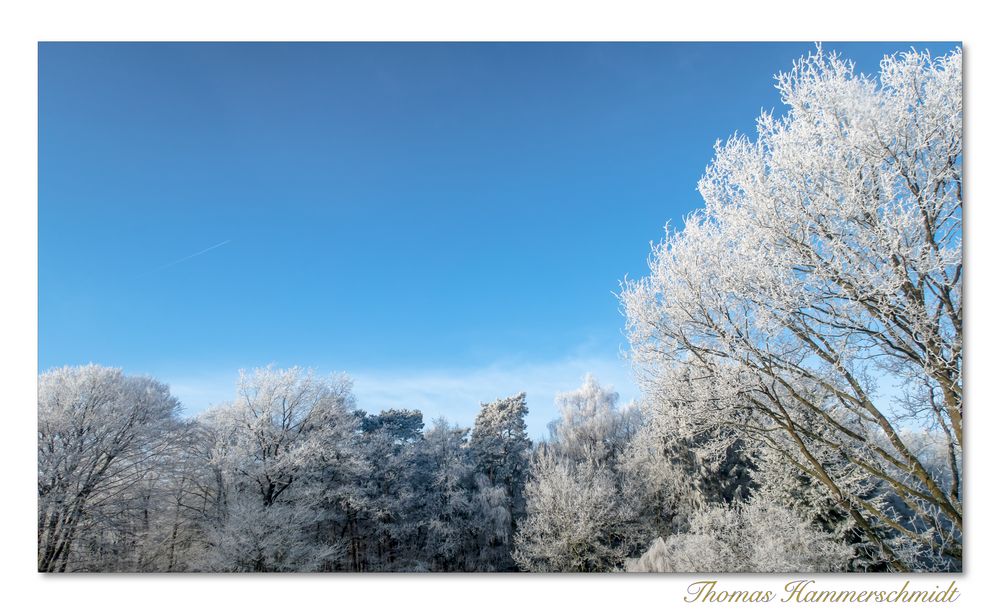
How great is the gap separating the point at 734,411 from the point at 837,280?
4.62ft

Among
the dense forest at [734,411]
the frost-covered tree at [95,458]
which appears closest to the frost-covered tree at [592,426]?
the dense forest at [734,411]

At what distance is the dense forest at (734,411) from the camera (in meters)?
3.77

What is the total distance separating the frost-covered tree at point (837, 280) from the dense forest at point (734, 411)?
0.02 meters

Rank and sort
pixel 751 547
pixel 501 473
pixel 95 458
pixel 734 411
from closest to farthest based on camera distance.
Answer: pixel 734 411 < pixel 95 458 < pixel 751 547 < pixel 501 473

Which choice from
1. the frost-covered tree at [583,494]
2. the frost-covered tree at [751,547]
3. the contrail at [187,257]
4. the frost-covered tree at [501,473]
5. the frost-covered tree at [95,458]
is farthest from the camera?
the frost-covered tree at [501,473]

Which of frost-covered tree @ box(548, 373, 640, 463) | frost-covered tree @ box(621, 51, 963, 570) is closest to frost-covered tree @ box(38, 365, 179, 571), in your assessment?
frost-covered tree @ box(621, 51, 963, 570)

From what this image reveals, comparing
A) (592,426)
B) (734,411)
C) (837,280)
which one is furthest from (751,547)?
(837,280)

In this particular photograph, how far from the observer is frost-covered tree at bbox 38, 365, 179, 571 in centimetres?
565

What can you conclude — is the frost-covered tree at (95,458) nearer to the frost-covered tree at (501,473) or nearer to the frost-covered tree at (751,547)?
the frost-covered tree at (501,473)

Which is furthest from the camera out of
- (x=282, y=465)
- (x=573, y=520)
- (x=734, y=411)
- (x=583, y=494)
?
(x=583, y=494)

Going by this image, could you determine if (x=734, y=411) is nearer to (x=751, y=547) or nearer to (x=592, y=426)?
(x=751, y=547)

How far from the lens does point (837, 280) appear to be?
384 cm
